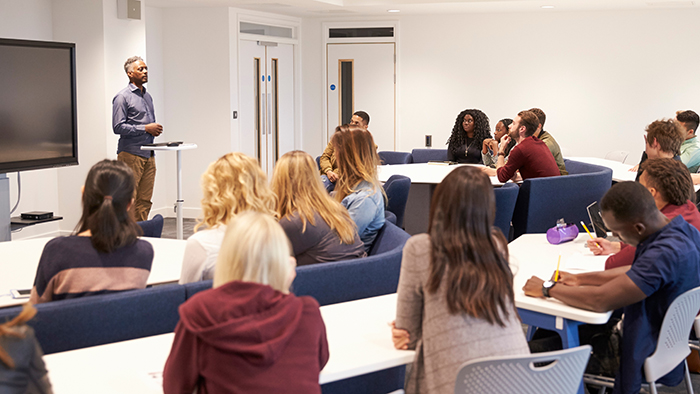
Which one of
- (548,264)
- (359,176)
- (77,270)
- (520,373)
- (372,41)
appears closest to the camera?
(520,373)

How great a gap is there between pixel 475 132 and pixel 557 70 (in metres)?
2.79

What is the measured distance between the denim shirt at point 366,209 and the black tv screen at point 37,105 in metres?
3.33

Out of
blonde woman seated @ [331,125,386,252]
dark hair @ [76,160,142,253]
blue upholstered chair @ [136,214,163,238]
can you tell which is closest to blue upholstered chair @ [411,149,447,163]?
blonde woman seated @ [331,125,386,252]

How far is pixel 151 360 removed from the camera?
6.38ft

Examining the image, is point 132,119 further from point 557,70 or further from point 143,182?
point 557,70

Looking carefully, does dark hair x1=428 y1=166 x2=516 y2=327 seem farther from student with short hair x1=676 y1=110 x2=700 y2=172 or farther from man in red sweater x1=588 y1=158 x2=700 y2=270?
student with short hair x1=676 y1=110 x2=700 y2=172

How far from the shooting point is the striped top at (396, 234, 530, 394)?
192 cm

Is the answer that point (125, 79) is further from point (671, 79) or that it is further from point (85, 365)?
point (671, 79)

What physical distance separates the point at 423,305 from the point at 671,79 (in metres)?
8.50

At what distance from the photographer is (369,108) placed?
33.2ft

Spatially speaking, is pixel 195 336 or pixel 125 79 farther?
pixel 125 79

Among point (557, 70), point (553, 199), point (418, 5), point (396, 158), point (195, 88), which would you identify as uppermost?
point (418, 5)

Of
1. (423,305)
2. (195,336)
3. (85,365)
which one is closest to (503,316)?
(423,305)

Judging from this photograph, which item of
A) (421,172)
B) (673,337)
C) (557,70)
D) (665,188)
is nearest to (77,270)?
(673,337)
